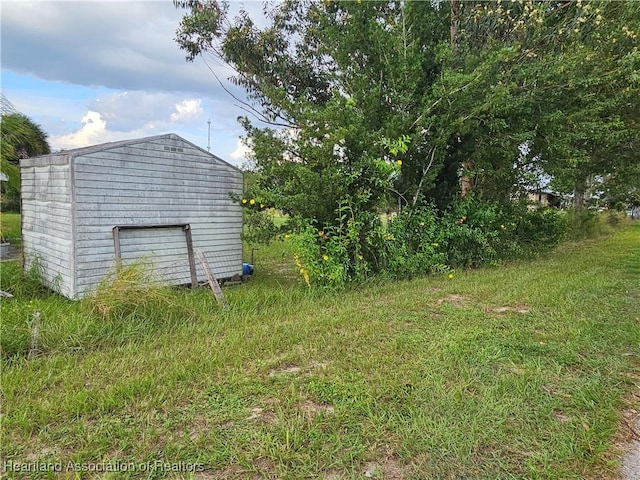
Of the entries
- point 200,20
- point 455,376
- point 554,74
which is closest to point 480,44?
point 554,74

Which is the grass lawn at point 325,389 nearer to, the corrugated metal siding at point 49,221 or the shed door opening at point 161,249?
the corrugated metal siding at point 49,221

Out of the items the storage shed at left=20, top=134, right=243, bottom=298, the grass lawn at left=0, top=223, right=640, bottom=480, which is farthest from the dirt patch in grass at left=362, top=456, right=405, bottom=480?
the storage shed at left=20, top=134, right=243, bottom=298

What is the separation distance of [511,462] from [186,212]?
18.1 feet

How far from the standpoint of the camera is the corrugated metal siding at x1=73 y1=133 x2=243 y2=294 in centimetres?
517

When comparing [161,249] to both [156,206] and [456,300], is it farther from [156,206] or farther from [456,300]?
[456,300]

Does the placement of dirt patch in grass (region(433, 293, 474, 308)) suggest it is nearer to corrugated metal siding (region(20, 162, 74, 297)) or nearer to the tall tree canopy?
the tall tree canopy

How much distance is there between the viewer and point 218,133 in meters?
11.6

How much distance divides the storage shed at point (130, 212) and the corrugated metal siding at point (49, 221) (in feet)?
0.04

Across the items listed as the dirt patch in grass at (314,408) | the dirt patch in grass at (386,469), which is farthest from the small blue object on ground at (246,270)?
the dirt patch in grass at (386,469)

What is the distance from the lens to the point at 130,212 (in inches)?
220

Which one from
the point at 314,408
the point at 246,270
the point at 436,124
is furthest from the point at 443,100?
the point at 314,408

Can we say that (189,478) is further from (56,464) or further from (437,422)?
(437,422)

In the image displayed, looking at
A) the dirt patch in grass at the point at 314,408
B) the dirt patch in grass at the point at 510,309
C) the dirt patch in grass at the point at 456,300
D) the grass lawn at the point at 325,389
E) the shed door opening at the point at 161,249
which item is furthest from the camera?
the shed door opening at the point at 161,249

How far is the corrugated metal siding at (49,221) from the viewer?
5.15 m
